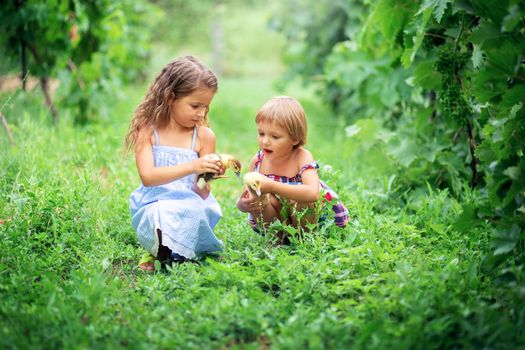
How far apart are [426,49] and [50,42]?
3.82 metres

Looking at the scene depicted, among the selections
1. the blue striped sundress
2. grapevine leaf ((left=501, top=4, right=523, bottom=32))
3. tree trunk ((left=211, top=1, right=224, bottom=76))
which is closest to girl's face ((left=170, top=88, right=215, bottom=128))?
the blue striped sundress

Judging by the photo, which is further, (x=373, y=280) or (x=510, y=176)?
(x=373, y=280)

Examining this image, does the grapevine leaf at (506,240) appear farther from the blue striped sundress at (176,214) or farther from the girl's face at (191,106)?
the girl's face at (191,106)

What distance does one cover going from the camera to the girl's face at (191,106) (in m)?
3.42

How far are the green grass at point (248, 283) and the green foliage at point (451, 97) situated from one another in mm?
252

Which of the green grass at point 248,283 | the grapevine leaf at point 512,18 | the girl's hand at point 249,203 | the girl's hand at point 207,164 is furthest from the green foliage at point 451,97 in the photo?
the girl's hand at point 207,164

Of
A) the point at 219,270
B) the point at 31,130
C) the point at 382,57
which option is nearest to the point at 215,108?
the point at 382,57

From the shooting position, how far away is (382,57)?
19.4ft

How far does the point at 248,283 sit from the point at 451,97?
6.22 feet

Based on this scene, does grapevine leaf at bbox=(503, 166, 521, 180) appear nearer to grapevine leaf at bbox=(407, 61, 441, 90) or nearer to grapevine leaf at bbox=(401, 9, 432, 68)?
grapevine leaf at bbox=(401, 9, 432, 68)

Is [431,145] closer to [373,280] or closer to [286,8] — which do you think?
[373,280]

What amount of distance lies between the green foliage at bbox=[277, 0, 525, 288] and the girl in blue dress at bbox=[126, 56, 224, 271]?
134cm

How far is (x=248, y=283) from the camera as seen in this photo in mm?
2914

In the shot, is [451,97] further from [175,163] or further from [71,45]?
[71,45]
